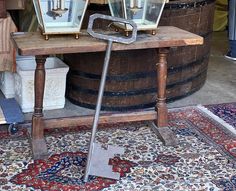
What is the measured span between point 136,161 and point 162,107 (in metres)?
0.44

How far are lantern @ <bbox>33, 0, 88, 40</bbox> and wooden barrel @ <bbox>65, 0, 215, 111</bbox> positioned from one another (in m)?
0.59

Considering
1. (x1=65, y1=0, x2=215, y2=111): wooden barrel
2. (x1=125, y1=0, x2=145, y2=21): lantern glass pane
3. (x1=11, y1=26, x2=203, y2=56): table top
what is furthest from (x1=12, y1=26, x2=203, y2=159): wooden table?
(x1=65, y1=0, x2=215, y2=111): wooden barrel

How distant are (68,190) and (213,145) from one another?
98 centimetres

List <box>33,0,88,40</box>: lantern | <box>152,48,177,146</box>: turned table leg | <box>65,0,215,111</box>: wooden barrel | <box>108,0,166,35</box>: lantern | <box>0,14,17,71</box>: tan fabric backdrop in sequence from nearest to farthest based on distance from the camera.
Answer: <box>33,0,88,40</box>: lantern < <box>108,0,166,35</box>: lantern < <box>152,48,177,146</box>: turned table leg < <box>0,14,17,71</box>: tan fabric backdrop < <box>65,0,215,111</box>: wooden barrel

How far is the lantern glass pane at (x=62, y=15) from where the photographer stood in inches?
99.9

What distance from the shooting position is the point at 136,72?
3.23 meters

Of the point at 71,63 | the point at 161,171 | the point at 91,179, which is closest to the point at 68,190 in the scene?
the point at 91,179

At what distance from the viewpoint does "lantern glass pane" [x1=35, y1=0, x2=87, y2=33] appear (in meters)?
2.54

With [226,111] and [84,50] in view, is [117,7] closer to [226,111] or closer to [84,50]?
[84,50]

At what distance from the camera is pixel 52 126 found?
2.73 m

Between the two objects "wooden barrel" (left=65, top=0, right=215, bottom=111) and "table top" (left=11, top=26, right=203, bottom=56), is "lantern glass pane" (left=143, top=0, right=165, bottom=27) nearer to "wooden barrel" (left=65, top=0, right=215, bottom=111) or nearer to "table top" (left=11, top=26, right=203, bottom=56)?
"table top" (left=11, top=26, right=203, bottom=56)

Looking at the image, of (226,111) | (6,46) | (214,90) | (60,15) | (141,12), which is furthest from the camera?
(214,90)

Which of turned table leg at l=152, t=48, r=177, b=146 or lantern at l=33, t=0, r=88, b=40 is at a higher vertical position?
lantern at l=33, t=0, r=88, b=40

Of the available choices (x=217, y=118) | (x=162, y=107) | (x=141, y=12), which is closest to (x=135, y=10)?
(x=141, y=12)
